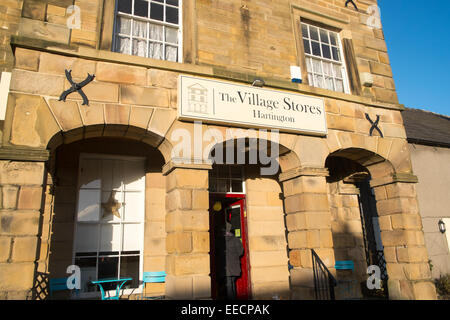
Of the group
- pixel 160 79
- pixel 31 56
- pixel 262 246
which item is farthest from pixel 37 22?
pixel 262 246

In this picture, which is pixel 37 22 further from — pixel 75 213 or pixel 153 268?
pixel 153 268

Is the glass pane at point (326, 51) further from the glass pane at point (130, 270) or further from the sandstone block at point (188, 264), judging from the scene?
the glass pane at point (130, 270)

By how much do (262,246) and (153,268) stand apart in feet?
7.35

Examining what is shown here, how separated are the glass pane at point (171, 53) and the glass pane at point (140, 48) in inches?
14.9

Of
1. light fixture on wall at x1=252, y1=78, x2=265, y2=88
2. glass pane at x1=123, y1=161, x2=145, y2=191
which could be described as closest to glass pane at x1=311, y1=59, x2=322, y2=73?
light fixture on wall at x1=252, y1=78, x2=265, y2=88

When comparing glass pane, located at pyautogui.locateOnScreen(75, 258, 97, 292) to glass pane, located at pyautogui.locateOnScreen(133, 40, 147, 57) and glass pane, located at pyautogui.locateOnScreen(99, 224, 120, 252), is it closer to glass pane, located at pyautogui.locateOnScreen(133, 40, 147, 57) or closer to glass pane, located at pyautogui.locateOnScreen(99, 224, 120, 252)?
glass pane, located at pyautogui.locateOnScreen(99, 224, 120, 252)

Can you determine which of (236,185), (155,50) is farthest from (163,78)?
(236,185)

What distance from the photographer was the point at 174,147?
5.09 metres

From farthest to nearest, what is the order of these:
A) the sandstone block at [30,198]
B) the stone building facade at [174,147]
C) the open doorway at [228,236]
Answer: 1. the open doorway at [228,236]
2. the stone building facade at [174,147]
3. the sandstone block at [30,198]

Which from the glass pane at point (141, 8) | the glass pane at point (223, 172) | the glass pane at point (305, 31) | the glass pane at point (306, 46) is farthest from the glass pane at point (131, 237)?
the glass pane at point (305, 31)

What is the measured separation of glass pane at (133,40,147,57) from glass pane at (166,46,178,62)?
377 mm

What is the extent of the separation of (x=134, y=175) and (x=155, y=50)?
7.53 ft

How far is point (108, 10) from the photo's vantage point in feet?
17.8

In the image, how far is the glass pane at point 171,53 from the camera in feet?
19.1
